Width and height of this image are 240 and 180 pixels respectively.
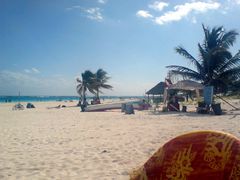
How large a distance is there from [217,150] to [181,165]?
343 mm

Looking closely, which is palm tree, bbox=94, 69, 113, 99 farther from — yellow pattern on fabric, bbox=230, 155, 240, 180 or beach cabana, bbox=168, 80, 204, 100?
yellow pattern on fabric, bbox=230, 155, 240, 180

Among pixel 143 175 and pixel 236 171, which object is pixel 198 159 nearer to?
pixel 236 171

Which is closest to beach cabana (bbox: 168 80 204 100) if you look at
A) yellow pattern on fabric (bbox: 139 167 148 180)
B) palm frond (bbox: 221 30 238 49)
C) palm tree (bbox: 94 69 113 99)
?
palm frond (bbox: 221 30 238 49)

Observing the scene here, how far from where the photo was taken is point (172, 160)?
2545mm

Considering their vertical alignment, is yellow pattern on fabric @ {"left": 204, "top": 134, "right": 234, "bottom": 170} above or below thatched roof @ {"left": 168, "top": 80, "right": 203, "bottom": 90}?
below

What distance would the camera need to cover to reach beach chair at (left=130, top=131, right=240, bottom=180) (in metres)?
2.20

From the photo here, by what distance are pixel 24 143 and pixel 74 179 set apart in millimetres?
3704

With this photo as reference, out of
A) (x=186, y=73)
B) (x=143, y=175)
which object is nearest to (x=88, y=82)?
(x=186, y=73)

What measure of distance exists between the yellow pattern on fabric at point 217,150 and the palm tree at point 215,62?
17.2 m

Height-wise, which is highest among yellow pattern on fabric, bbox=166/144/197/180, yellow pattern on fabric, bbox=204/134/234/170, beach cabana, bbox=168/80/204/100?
beach cabana, bbox=168/80/204/100

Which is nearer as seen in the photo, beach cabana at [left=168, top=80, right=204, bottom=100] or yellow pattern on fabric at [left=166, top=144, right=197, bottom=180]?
yellow pattern on fabric at [left=166, top=144, right=197, bottom=180]

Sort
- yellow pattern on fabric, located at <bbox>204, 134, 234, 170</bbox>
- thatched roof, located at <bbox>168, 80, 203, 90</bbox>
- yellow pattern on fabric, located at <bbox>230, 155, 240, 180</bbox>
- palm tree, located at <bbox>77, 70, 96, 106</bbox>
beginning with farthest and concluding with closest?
palm tree, located at <bbox>77, 70, 96, 106</bbox>
thatched roof, located at <bbox>168, 80, 203, 90</bbox>
yellow pattern on fabric, located at <bbox>204, 134, 234, 170</bbox>
yellow pattern on fabric, located at <bbox>230, 155, 240, 180</bbox>

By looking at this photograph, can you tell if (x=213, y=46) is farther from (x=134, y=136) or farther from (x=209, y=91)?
(x=134, y=136)

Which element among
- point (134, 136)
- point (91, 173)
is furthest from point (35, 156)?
point (134, 136)
